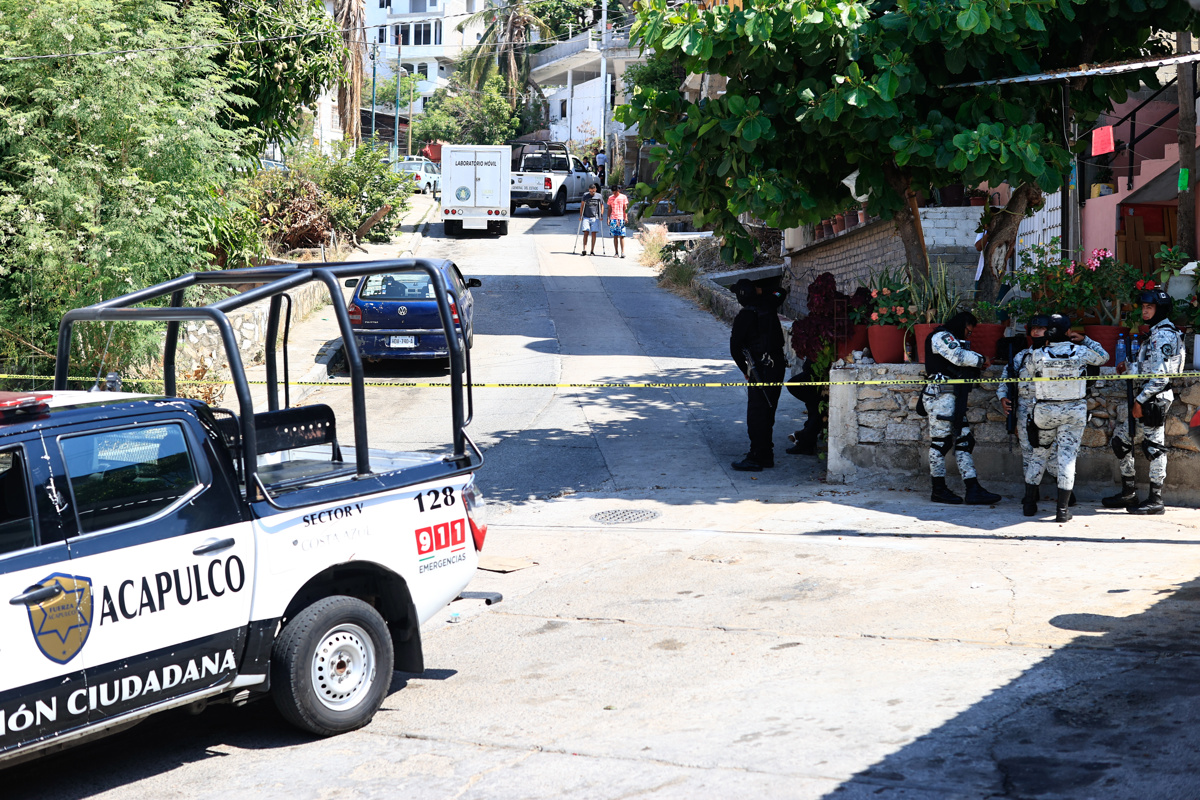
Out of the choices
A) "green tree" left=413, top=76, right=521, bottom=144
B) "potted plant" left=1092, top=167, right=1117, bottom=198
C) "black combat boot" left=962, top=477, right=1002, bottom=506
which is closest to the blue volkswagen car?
"black combat boot" left=962, top=477, right=1002, bottom=506

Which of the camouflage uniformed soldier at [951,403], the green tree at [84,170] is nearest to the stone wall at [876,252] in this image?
the camouflage uniformed soldier at [951,403]

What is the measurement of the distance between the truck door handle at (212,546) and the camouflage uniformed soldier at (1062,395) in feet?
23.2

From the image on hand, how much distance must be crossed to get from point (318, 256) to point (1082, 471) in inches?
730

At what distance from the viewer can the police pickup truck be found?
14.6ft

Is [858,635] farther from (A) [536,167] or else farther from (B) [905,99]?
(A) [536,167]

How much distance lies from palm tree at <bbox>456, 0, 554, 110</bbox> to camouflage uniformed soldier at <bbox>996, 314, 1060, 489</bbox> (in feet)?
166

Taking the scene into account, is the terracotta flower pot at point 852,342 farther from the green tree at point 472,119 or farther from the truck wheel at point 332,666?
the green tree at point 472,119

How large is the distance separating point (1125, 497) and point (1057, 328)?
1.63 metres

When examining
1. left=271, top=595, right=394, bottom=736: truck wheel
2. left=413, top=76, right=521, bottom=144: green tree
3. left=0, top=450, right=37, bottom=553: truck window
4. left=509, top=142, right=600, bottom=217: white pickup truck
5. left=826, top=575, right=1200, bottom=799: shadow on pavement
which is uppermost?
left=413, top=76, right=521, bottom=144: green tree

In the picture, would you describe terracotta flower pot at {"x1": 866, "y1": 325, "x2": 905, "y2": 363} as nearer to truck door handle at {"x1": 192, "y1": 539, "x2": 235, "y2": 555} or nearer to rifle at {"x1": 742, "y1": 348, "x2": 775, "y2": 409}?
rifle at {"x1": 742, "y1": 348, "x2": 775, "y2": 409}

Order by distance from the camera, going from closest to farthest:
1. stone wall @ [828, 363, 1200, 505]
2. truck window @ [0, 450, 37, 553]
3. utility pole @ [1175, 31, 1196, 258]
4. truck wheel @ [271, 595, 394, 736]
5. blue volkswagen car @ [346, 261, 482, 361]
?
truck window @ [0, 450, 37, 553], truck wheel @ [271, 595, 394, 736], stone wall @ [828, 363, 1200, 505], utility pole @ [1175, 31, 1196, 258], blue volkswagen car @ [346, 261, 482, 361]

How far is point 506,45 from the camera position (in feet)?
191

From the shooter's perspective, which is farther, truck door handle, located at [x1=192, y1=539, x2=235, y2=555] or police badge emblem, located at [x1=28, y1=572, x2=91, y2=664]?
truck door handle, located at [x1=192, y1=539, x2=235, y2=555]

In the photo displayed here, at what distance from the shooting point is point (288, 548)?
5.18m
